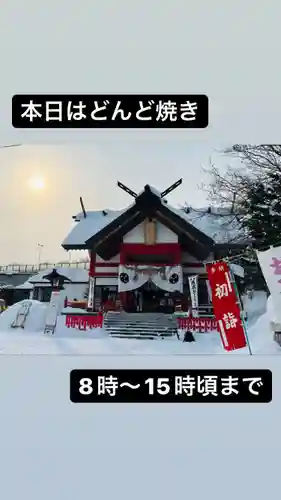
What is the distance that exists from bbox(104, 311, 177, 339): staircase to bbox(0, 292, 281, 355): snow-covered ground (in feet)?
0.18

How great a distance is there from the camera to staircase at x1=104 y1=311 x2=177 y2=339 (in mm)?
2742

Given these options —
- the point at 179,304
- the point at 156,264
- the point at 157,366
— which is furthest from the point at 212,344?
the point at 157,366

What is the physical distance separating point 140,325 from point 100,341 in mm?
328

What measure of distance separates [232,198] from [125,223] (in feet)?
2.30

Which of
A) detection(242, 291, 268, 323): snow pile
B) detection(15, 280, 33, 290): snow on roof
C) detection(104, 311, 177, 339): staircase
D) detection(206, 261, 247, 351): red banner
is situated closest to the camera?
detection(206, 261, 247, 351): red banner

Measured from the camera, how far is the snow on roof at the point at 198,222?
2660mm

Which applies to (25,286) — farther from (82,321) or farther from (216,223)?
(216,223)

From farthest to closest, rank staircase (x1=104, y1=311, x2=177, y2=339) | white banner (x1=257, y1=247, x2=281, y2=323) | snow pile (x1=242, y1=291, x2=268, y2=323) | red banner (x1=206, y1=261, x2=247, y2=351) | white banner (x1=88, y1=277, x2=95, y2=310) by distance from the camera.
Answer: white banner (x1=88, y1=277, x2=95, y2=310) → staircase (x1=104, y1=311, x2=177, y2=339) → snow pile (x1=242, y1=291, x2=268, y2=323) → red banner (x1=206, y1=261, x2=247, y2=351) → white banner (x1=257, y1=247, x2=281, y2=323)

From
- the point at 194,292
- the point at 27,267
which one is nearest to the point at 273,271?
the point at 194,292

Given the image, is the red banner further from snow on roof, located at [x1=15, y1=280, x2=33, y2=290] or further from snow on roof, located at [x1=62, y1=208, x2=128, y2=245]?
snow on roof, located at [x1=15, y1=280, x2=33, y2=290]

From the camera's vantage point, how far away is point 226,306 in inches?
88.3

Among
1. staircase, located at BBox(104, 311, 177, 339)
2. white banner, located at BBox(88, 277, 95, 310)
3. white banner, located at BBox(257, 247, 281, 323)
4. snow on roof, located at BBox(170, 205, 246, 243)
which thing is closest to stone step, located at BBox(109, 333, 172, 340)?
staircase, located at BBox(104, 311, 177, 339)

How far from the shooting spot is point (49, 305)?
2824 millimetres

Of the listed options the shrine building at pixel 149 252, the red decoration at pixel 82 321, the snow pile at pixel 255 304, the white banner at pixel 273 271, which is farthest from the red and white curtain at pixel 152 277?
the white banner at pixel 273 271
